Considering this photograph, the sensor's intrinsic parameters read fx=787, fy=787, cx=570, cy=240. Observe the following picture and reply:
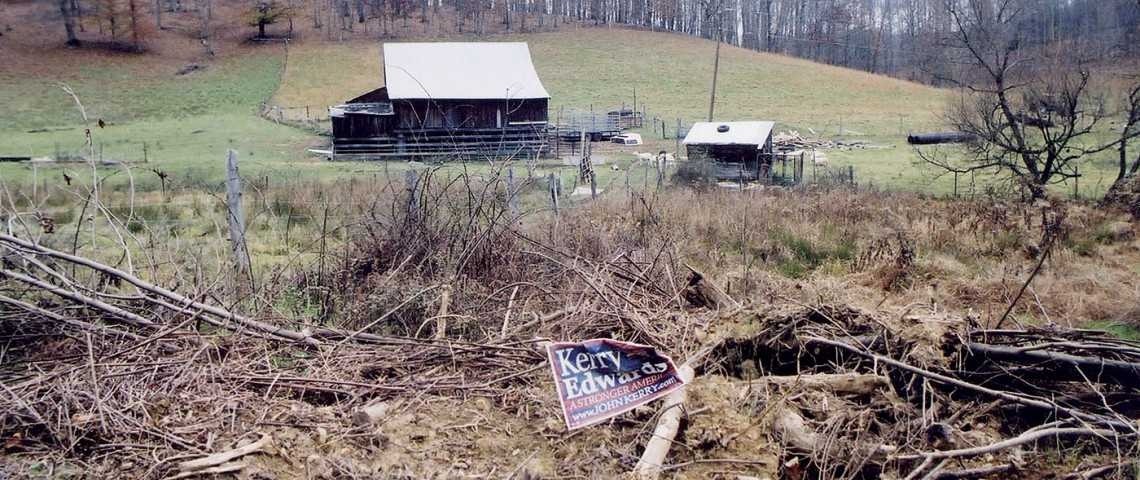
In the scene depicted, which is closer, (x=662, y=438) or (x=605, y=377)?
(x=662, y=438)

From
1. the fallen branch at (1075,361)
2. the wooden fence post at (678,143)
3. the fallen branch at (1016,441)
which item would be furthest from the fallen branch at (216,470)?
the wooden fence post at (678,143)

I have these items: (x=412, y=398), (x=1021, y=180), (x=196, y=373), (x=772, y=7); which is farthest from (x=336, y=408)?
(x=772, y=7)

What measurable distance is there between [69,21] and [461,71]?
18680mm

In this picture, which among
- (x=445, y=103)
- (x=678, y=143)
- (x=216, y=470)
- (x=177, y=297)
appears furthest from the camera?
(x=445, y=103)

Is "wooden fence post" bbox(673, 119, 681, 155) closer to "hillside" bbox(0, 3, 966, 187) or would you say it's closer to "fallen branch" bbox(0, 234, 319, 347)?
"hillside" bbox(0, 3, 966, 187)

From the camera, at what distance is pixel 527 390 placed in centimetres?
432

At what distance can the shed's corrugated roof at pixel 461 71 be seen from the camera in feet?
102

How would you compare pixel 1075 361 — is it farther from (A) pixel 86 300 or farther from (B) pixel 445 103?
(B) pixel 445 103

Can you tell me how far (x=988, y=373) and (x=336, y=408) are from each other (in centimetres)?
362

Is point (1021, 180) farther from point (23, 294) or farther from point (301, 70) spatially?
point (301, 70)

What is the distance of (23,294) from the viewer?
205 inches

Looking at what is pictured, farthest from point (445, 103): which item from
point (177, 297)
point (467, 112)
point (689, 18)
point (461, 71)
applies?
point (689, 18)

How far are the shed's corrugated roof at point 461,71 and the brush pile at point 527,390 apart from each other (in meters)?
25.7

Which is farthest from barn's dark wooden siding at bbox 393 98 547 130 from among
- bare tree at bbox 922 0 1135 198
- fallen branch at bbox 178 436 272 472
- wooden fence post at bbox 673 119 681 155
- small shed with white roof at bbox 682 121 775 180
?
fallen branch at bbox 178 436 272 472
